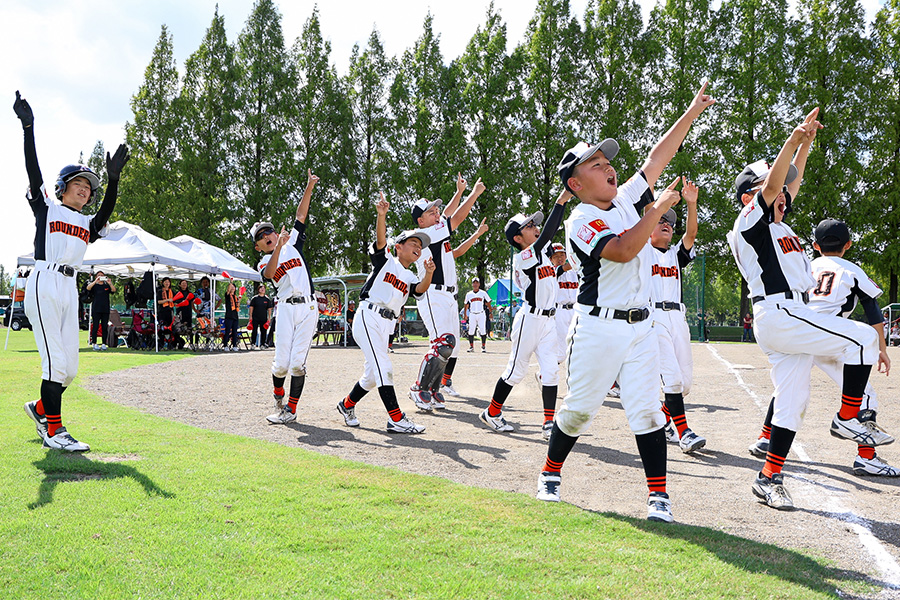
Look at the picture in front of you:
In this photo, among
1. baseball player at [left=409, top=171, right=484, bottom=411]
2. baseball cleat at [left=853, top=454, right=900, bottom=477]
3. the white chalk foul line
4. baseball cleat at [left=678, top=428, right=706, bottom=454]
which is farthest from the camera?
baseball player at [left=409, top=171, right=484, bottom=411]

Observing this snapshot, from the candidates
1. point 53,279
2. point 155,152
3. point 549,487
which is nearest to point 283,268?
point 53,279

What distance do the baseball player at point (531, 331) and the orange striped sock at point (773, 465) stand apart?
8.32ft

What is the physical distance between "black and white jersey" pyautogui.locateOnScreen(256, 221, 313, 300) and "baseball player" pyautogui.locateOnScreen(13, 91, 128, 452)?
80.1 inches

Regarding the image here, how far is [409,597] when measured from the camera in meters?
2.70

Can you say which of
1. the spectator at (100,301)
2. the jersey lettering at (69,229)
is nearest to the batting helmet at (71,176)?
the jersey lettering at (69,229)

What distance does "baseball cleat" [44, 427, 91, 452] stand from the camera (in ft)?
17.0

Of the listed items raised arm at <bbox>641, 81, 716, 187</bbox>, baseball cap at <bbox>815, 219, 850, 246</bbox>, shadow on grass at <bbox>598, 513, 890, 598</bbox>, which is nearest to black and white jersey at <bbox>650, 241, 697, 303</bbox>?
baseball cap at <bbox>815, 219, 850, 246</bbox>

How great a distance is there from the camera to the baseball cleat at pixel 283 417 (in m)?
7.23

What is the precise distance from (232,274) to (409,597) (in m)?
19.8

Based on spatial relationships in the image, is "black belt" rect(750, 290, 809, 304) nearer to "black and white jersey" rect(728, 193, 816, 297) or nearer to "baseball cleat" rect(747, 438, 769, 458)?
"black and white jersey" rect(728, 193, 816, 297)

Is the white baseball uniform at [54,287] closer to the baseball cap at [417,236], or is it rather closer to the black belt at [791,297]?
the baseball cap at [417,236]

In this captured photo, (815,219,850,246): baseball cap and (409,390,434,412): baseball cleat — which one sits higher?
(815,219,850,246): baseball cap

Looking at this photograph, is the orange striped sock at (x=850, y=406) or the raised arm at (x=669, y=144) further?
the orange striped sock at (x=850, y=406)

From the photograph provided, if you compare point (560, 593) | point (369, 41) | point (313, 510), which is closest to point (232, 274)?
point (313, 510)
